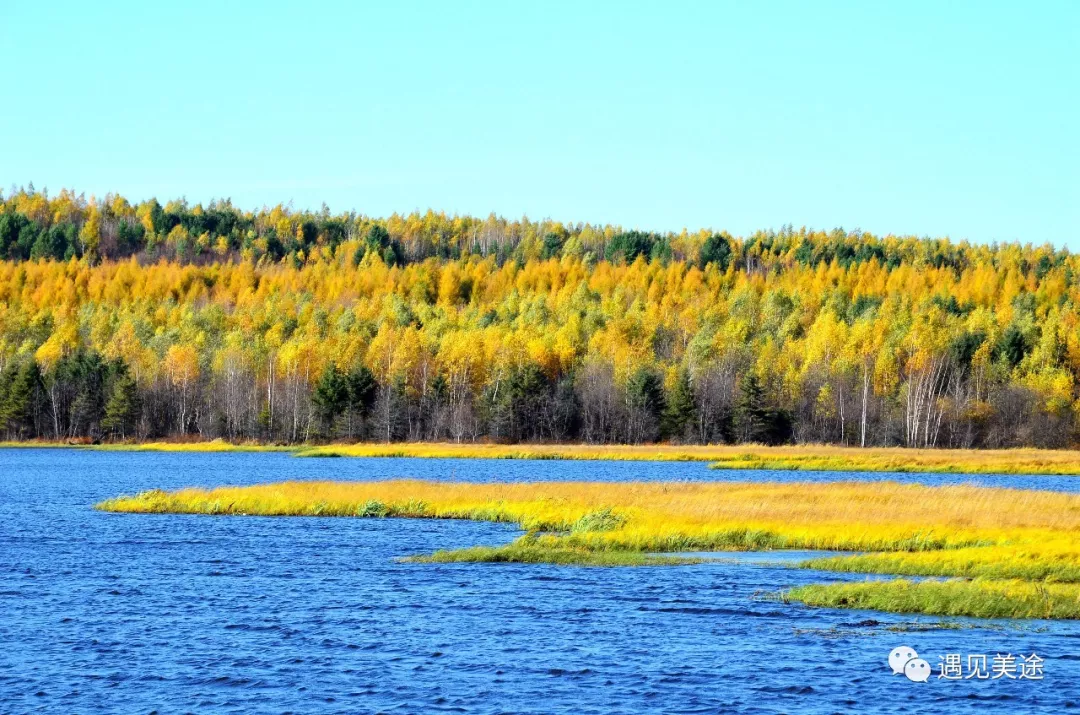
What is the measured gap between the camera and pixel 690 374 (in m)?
131

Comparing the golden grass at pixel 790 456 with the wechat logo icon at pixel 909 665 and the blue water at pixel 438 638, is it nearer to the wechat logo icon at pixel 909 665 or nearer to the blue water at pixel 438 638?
the blue water at pixel 438 638

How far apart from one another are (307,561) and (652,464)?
61081 millimetres

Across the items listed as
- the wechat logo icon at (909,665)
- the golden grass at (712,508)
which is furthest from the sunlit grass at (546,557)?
the wechat logo icon at (909,665)

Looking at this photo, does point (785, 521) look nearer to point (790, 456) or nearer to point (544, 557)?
point (544, 557)

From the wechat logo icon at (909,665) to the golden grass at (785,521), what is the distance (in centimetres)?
452

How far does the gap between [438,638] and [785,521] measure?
2018 centimetres

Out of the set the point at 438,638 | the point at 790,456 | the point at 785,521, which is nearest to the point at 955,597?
the point at 438,638

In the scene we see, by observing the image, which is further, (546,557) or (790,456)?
(790,456)

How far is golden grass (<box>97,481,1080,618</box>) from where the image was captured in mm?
32031

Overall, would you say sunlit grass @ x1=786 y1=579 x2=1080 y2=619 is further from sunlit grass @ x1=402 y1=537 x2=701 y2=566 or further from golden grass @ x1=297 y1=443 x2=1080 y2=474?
golden grass @ x1=297 y1=443 x2=1080 y2=474

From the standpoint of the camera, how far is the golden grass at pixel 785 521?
32.0 metres

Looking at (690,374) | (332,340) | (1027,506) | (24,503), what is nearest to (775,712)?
(1027,506)

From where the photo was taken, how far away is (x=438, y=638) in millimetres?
28219

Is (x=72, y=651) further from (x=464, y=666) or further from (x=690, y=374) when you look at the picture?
(x=690, y=374)
